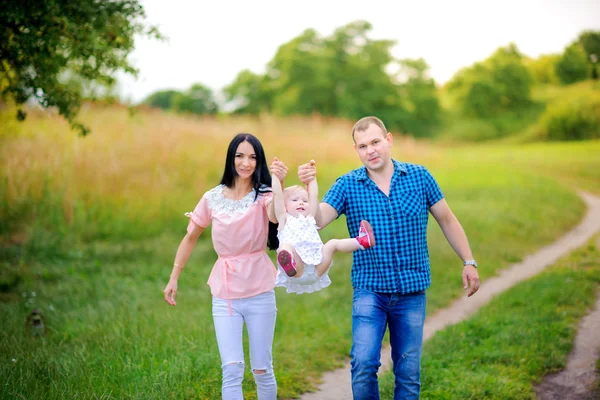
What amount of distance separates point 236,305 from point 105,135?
11.9 meters

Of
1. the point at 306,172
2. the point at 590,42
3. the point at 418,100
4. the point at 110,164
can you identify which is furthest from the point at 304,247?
the point at 418,100

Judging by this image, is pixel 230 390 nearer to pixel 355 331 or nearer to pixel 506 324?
pixel 355 331

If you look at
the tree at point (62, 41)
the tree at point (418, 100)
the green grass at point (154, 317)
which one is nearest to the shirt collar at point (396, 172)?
the green grass at point (154, 317)

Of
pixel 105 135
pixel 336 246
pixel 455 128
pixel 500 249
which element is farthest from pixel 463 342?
pixel 455 128

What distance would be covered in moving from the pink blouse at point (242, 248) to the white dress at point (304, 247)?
275 mm

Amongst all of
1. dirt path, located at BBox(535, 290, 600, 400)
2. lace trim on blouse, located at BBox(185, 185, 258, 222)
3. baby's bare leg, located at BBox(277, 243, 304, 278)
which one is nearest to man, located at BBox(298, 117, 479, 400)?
baby's bare leg, located at BBox(277, 243, 304, 278)

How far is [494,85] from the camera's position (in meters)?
32.4

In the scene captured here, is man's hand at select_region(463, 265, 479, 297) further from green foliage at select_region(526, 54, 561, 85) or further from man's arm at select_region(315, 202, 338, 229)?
green foliage at select_region(526, 54, 561, 85)

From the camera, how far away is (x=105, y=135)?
14.5 m

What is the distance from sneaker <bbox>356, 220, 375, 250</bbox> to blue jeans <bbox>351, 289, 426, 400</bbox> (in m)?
0.38

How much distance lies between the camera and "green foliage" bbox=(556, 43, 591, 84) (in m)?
15.4

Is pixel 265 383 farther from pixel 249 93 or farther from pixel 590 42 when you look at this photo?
pixel 249 93

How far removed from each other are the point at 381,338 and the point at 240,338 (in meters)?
0.93

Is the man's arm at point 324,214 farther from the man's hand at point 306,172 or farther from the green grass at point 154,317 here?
the green grass at point 154,317
